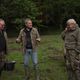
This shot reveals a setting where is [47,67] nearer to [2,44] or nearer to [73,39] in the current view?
[2,44]

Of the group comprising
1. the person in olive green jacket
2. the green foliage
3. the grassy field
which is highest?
the green foliage

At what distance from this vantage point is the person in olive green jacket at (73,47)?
9.32 meters

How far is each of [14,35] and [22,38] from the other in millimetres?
17313

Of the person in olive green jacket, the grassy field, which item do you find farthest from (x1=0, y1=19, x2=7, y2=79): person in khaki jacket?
the person in olive green jacket

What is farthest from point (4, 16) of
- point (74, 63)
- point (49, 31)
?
point (74, 63)

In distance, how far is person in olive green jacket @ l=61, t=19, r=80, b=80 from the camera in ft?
30.6

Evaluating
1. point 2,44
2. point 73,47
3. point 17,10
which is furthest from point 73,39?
point 17,10

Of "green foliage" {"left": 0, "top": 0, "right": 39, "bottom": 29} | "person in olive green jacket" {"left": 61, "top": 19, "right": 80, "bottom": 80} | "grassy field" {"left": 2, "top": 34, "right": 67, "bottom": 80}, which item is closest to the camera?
"person in olive green jacket" {"left": 61, "top": 19, "right": 80, "bottom": 80}

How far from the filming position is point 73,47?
9.37 m

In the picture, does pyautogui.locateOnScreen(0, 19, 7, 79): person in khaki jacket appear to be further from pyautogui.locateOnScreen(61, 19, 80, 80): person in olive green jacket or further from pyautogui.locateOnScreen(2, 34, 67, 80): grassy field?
pyautogui.locateOnScreen(61, 19, 80, 80): person in olive green jacket

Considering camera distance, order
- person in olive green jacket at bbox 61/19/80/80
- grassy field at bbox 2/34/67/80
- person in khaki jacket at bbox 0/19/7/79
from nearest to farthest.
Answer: person in olive green jacket at bbox 61/19/80/80, person in khaki jacket at bbox 0/19/7/79, grassy field at bbox 2/34/67/80

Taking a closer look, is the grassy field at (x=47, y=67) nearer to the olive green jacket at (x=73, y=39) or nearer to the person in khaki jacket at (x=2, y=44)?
the person in khaki jacket at (x=2, y=44)

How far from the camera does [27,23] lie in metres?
10.0

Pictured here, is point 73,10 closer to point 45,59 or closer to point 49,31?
point 49,31
